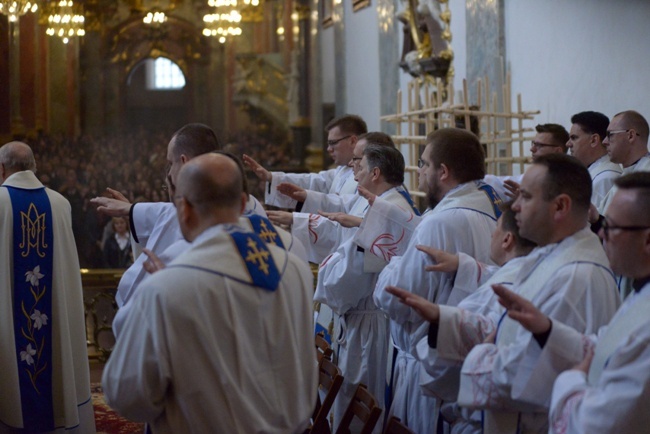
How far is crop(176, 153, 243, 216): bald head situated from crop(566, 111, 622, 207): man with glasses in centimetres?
345

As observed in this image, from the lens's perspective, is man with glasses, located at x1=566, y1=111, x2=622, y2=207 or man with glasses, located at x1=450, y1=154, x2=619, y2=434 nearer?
man with glasses, located at x1=450, y1=154, x2=619, y2=434

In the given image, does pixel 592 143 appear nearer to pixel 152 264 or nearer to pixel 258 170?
pixel 258 170

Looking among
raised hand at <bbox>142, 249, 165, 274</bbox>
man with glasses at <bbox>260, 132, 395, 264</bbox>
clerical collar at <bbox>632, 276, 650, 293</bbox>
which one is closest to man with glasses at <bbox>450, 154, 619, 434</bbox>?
clerical collar at <bbox>632, 276, 650, 293</bbox>

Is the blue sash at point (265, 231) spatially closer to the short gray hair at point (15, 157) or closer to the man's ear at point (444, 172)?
the man's ear at point (444, 172)

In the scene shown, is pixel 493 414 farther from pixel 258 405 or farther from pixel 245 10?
pixel 245 10

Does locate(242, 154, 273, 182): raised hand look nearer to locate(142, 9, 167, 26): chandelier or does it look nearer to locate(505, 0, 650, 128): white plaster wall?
locate(505, 0, 650, 128): white plaster wall

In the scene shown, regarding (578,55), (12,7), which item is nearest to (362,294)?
(578,55)

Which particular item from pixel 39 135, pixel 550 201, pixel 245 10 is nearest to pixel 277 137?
pixel 245 10

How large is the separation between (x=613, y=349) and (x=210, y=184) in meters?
1.28

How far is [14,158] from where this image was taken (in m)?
6.19

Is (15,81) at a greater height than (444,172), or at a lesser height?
greater

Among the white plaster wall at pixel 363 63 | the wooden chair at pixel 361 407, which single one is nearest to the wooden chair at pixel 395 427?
the wooden chair at pixel 361 407

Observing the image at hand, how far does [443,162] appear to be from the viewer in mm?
4641

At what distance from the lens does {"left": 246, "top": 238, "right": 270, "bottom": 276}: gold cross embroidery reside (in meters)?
2.98
